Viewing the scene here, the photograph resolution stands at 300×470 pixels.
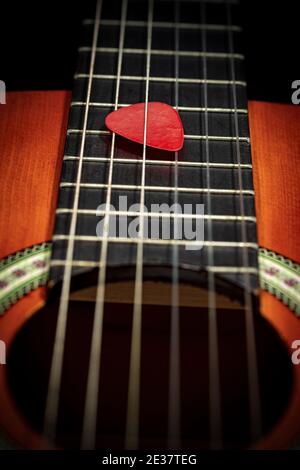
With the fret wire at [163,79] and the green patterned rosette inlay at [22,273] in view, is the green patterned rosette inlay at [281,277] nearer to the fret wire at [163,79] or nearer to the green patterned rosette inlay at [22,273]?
the green patterned rosette inlay at [22,273]

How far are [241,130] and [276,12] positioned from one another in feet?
2.48

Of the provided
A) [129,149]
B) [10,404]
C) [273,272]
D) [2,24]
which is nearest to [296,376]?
[273,272]

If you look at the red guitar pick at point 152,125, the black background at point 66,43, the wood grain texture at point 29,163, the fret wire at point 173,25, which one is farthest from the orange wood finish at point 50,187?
the black background at point 66,43

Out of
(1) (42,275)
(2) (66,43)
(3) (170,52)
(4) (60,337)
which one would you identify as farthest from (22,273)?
(2) (66,43)

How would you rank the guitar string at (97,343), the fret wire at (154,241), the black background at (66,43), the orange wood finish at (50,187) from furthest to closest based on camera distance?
the black background at (66,43) → the fret wire at (154,241) → the orange wood finish at (50,187) → the guitar string at (97,343)

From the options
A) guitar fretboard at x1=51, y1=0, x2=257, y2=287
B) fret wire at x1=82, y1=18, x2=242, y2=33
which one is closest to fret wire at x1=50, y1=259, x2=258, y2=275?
guitar fretboard at x1=51, y1=0, x2=257, y2=287

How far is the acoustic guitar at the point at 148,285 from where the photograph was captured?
91 centimetres

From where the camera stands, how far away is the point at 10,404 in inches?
34.8

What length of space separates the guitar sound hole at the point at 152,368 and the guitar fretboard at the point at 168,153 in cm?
9

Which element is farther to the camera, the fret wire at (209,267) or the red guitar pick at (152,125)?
the red guitar pick at (152,125)

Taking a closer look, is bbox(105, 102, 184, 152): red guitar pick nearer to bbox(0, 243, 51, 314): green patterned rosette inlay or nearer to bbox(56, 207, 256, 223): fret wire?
bbox(56, 207, 256, 223): fret wire

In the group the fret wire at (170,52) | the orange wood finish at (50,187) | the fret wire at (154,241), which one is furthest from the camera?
the fret wire at (170,52)

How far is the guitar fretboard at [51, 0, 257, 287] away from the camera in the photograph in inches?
41.1

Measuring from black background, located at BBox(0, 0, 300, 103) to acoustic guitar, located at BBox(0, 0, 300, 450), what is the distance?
566mm
